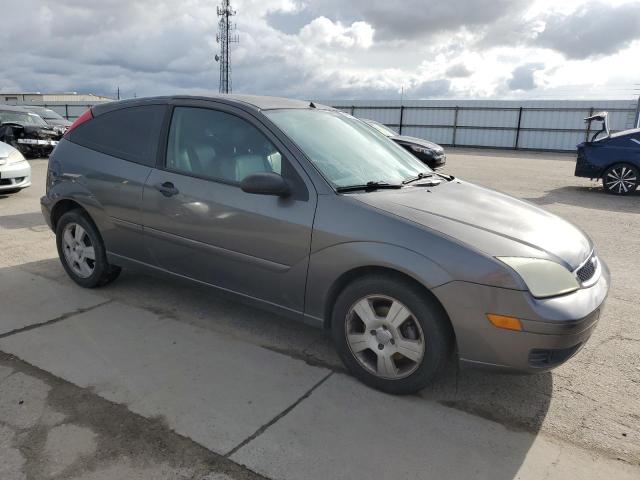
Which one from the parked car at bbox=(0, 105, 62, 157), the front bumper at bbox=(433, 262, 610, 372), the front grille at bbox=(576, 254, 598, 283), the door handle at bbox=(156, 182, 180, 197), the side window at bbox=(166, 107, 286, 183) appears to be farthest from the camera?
the parked car at bbox=(0, 105, 62, 157)

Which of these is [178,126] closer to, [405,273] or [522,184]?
[405,273]

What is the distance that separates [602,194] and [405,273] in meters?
9.81

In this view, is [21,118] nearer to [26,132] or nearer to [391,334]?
[26,132]

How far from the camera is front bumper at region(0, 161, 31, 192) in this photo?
8.18m

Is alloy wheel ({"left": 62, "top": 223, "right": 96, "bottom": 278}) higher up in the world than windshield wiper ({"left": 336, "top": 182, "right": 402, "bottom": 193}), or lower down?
lower down

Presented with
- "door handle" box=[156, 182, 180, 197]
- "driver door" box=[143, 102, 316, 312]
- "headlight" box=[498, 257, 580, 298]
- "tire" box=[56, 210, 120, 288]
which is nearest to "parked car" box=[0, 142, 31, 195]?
"tire" box=[56, 210, 120, 288]

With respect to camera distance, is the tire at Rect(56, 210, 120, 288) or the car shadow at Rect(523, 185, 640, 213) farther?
the car shadow at Rect(523, 185, 640, 213)

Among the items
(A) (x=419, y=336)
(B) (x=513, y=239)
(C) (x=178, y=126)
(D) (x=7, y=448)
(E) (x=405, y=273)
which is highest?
(C) (x=178, y=126)

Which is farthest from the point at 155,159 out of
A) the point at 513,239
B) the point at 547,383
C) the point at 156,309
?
the point at 547,383

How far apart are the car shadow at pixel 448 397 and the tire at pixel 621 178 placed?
29.4ft

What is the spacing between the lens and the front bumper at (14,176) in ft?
26.8

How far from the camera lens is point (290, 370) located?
317cm

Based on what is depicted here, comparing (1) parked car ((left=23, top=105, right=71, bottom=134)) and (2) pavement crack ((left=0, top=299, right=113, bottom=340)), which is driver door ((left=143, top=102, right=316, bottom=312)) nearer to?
(2) pavement crack ((left=0, top=299, right=113, bottom=340))

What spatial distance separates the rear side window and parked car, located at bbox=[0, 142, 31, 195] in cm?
468
